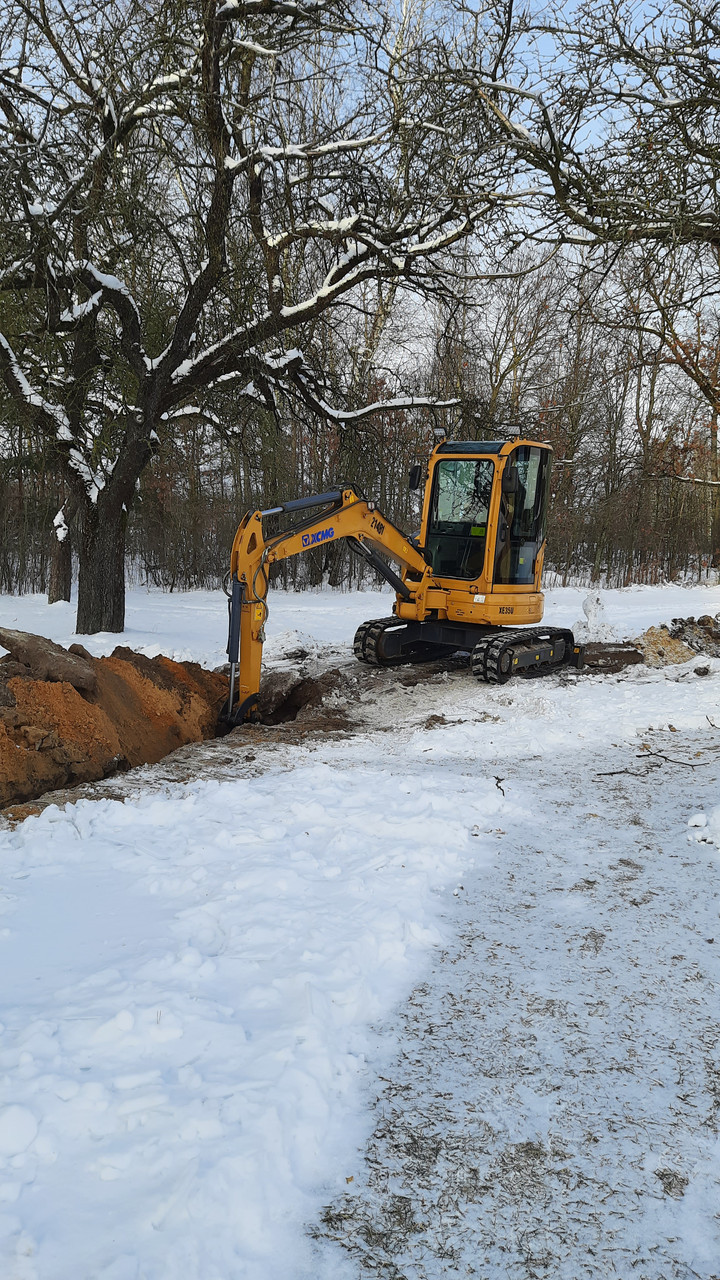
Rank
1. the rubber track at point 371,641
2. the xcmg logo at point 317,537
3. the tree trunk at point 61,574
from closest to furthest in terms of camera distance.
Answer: the xcmg logo at point 317,537, the rubber track at point 371,641, the tree trunk at point 61,574

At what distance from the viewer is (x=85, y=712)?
618cm

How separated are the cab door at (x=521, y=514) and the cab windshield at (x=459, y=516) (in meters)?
0.23

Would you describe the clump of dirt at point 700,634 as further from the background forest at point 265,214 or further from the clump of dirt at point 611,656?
the background forest at point 265,214

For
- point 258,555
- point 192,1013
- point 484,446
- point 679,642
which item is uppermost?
point 484,446

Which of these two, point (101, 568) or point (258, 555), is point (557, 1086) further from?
point (101, 568)

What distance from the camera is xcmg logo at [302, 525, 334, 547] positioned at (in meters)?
8.13

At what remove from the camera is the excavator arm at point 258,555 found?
7320 millimetres

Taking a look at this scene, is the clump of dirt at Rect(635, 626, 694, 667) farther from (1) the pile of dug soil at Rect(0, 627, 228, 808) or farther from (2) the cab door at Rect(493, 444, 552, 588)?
(1) the pile of dug soil at Rect(0, 627, 228, 808)

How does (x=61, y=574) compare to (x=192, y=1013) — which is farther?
(x=61, y=574)

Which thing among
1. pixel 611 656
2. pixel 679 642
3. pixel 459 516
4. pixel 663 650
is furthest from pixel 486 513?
pixel 679 642

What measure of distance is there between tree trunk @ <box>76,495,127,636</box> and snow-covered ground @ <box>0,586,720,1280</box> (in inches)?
260

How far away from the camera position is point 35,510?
19.9m

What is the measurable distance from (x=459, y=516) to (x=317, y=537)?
93.3 inches

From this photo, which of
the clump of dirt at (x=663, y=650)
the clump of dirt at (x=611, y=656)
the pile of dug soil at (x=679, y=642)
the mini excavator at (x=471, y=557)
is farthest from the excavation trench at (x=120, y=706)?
the pile of dug soil at (x=679, y=642)
